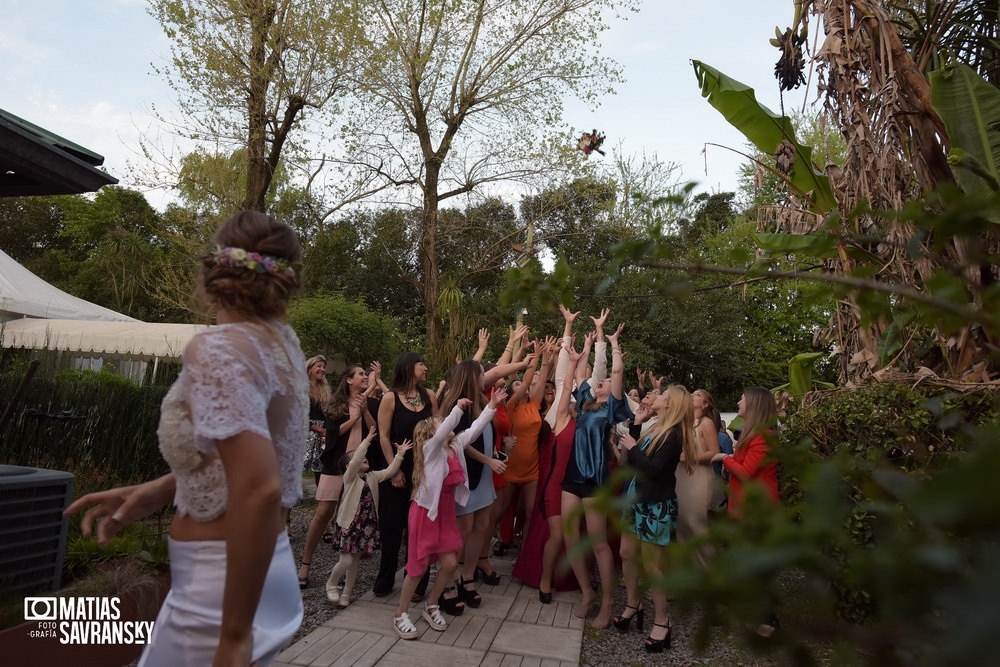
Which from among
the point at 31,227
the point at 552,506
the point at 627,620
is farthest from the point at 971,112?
the point at 31,227

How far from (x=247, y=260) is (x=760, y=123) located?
261 inches

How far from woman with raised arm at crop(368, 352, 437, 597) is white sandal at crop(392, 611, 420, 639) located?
3.17ft

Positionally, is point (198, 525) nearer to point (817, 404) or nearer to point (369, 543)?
point (369, 543)

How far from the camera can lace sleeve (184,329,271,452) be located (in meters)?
1.58

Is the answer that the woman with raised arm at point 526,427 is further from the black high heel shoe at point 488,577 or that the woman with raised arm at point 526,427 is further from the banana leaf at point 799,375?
the banana leaf at point 799,375

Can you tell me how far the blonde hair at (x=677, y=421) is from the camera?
545 cm

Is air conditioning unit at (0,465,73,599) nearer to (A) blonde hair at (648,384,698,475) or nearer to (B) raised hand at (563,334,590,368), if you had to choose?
(B) raised hand at (563,334,590,368)

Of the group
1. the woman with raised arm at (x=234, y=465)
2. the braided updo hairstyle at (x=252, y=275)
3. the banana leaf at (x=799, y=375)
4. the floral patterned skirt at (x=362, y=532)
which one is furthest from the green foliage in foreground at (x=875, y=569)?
the banana leaf at (x=799, y=375)

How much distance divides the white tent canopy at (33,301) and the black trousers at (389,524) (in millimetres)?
13409

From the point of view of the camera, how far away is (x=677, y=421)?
5500 millimetres

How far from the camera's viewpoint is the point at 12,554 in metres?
3.95

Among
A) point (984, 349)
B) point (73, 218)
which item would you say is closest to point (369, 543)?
point (984, 349)

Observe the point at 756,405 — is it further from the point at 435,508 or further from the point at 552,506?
the point at 435,508

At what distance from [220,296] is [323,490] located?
4.85 m
